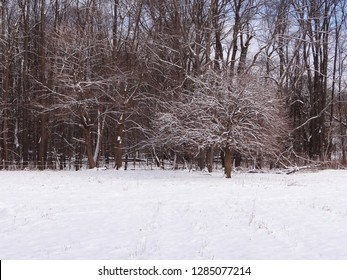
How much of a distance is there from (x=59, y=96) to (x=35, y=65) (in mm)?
8772

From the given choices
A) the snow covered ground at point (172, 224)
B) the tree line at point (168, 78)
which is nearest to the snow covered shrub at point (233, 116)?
the tree line at point (168, 78)

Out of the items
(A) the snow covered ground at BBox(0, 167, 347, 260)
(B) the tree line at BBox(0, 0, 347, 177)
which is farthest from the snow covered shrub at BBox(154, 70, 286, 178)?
(A) the snow covered ground at BBox(0, 167, 347, 260)

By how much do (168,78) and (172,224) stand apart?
68.1ft

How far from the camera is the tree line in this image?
19422mm

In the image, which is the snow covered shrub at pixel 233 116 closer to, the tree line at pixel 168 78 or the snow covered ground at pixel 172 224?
the tree line at pixel 168 78

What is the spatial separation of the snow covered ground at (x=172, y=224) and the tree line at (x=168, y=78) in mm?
6199

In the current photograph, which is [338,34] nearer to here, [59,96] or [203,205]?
[59,96]

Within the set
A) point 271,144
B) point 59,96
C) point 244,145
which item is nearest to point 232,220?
point 244,145

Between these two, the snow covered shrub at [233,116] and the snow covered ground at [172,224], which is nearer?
the snow covered ground at [172,224]

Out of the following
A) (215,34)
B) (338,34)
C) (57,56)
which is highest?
(338,34)

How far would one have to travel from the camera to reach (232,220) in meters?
9.16

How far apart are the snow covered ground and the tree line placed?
620 cm

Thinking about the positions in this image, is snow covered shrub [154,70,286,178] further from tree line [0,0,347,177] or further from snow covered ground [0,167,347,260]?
snow covered ground [0,167,347,260]

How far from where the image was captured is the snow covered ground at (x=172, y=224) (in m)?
6.74
